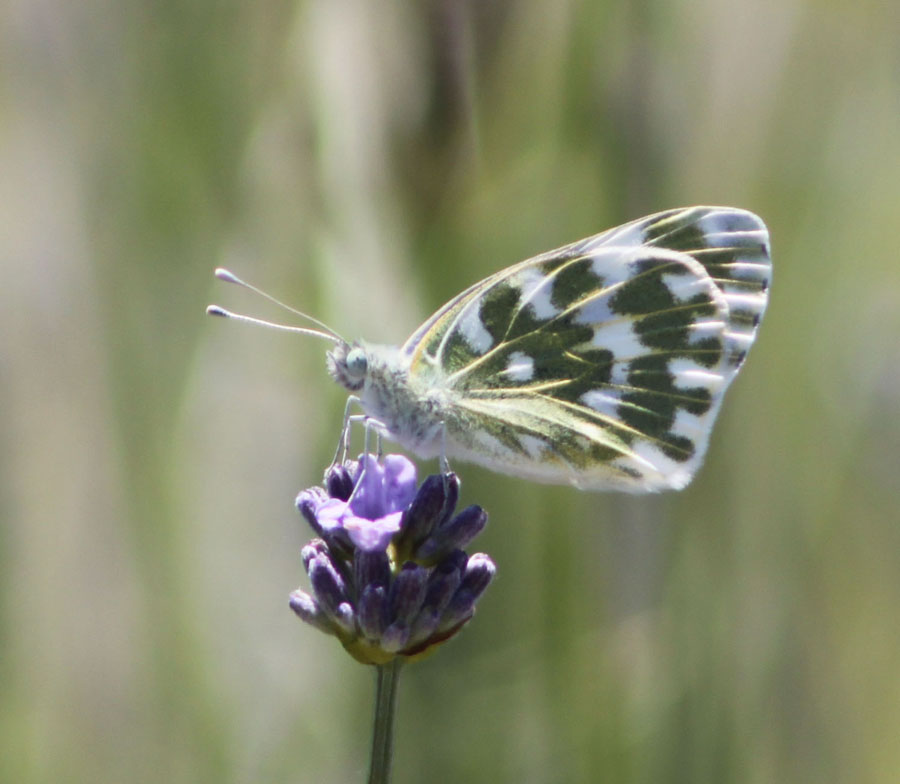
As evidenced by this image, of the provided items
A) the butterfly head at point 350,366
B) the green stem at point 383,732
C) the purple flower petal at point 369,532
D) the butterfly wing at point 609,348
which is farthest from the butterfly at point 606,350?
the green stem at point 383,732

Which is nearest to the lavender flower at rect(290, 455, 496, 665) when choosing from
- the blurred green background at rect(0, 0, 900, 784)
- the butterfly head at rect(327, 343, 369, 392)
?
the butterfly head at rect(327, 343, 369, 392)

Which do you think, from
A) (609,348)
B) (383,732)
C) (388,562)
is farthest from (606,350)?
(383,732)

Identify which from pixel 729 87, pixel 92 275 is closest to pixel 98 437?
pixel 92 275

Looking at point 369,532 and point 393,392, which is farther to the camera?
point 393,392

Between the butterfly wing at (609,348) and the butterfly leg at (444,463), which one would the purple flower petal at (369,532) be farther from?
the butterfly wing at (609,348)

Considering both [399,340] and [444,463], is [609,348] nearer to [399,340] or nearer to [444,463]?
[444,463]

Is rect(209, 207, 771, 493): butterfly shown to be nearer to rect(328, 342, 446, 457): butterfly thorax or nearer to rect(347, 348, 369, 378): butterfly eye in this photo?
rect(328, 342, 446, 457): butterfly thorax
